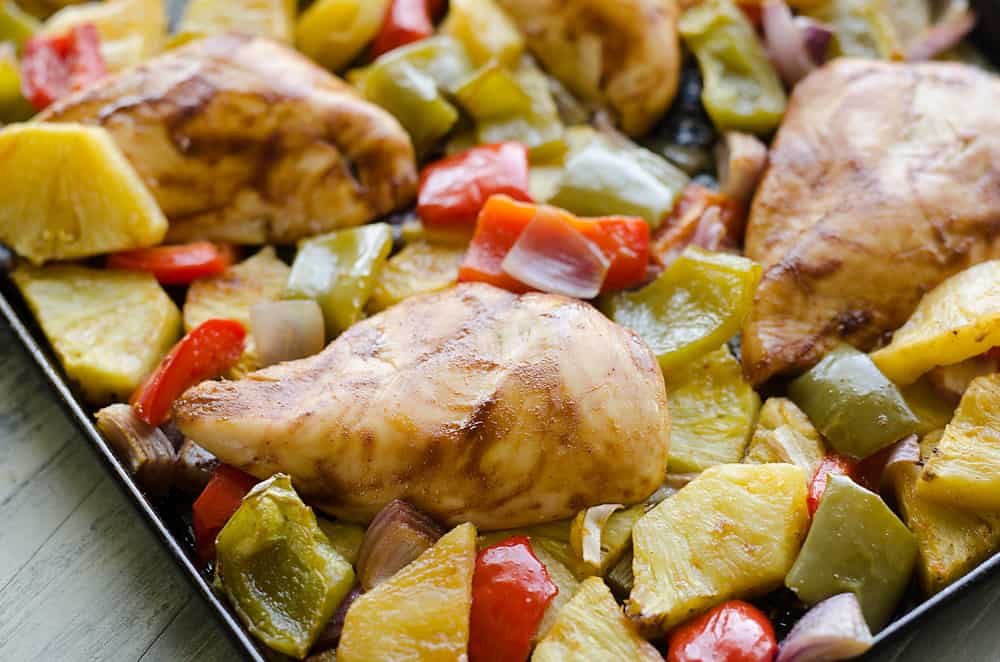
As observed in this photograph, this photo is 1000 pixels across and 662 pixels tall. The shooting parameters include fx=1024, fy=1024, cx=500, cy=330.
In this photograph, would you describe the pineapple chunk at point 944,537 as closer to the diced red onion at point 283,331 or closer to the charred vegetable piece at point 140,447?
the diced red onion at point 283,331

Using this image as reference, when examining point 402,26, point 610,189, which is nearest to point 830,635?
point 610,189

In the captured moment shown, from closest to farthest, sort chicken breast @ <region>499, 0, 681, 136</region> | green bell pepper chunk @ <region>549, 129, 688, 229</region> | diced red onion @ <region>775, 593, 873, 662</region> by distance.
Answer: diced red onion @ <region>775, 593, 873, 662</region> → green bell pepper chunk @ <region>549, 129, 688, 229</region> → chicken breast @ <region>499, 0, 681, 136</region>

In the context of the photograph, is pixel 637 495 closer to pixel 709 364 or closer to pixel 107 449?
pixel 709 364

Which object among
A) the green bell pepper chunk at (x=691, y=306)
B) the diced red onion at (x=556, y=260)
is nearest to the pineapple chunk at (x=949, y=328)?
the green bell pepper chunk at (x=691, y=306)

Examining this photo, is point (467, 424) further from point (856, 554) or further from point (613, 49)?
point (613, 49)

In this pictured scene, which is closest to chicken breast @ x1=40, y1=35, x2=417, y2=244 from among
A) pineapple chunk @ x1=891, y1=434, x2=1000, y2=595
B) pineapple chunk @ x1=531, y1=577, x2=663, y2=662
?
pineapple chunk @ x1=531, y1=577, x2=663, y2=662

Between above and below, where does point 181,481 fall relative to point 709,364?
below

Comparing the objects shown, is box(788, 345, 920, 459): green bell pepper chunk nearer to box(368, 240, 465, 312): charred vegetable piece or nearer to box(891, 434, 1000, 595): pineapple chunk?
box(891, 434, 1000, 595): pineapple chunk

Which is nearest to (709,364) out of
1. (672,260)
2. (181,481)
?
(672,260)

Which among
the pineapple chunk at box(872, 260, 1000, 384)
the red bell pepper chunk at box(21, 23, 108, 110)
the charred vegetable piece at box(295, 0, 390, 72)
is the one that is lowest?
the pineapple chunk at box(872, 260, 1000, 384)
